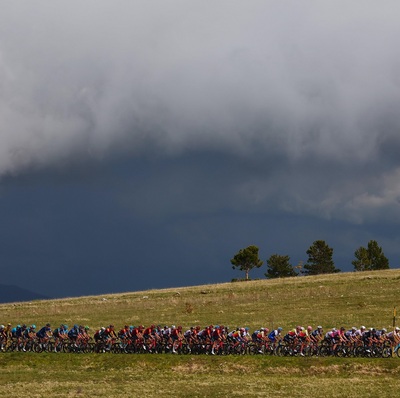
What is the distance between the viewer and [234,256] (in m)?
169

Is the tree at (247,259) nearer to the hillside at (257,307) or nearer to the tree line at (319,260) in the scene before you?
the tree line at (319,260)

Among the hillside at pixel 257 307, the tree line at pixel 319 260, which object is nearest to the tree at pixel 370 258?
the tree line at pixel 319 260

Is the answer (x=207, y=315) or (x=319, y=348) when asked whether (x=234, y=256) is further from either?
(x=319, y=348)

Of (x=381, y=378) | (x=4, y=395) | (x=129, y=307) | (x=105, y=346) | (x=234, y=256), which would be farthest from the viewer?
(x=234, y=256)

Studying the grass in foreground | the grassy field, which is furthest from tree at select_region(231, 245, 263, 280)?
the grass in foreground

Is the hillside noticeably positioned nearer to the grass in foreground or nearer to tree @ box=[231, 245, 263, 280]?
the grass in foreground

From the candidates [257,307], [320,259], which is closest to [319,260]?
[320,259]

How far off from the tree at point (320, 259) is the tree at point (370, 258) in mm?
7456

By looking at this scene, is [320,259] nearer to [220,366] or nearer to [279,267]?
[279,267]

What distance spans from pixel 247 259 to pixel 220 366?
122675mm

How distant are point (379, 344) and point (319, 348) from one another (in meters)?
4.00

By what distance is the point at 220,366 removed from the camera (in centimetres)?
4444

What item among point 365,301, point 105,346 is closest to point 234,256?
point 365,301

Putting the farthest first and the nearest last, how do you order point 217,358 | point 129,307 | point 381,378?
point 129,307, point 217,358, point 381,378
